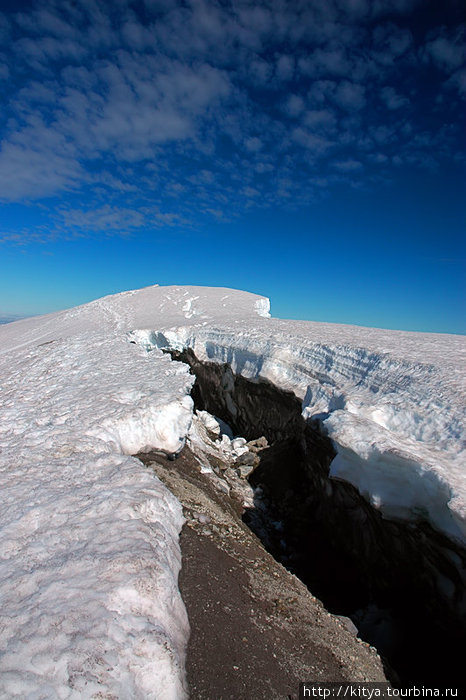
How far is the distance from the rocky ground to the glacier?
363 millimetres

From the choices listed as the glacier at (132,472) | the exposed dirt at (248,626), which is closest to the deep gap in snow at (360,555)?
the glacier at (132,472)

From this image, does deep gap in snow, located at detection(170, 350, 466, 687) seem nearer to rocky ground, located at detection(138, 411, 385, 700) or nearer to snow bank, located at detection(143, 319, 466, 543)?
snow bank, located at detection(143, 319, 466, 543)

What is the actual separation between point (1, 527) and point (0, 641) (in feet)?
6.73

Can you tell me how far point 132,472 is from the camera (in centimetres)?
729

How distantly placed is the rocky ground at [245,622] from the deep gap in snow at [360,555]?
123 centimetres

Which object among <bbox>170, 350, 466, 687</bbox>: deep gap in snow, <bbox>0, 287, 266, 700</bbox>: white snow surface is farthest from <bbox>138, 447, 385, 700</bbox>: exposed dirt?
<bbox>170, 350, 466, 687</bbox>: deep gap in snow

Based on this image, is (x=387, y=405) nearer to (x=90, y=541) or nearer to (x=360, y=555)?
(x=360, y=555)

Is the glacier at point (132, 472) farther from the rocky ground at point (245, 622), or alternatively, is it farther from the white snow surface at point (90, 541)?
the rocky ground at point (245, 622)

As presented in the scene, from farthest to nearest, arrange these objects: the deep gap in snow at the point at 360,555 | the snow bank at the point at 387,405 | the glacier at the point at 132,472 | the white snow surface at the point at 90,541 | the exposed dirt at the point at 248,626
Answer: the snow bank at the point at 387,405
the deep gap in snow at the point at 360,555
the exposed dirt at the point at 248,626
the glacier at the point at 132,472
the white snow surface at the point at 90,541

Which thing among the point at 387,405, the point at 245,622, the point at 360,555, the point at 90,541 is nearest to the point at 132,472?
the point at 90,541

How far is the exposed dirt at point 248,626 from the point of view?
4.33 m

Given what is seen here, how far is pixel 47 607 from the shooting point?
13.6 ft

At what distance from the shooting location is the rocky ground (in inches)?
171

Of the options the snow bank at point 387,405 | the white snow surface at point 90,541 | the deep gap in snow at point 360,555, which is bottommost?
the deep gap in snow at point 360,555
